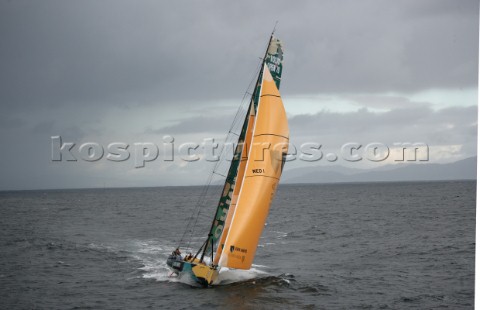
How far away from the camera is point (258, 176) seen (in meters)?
24.3

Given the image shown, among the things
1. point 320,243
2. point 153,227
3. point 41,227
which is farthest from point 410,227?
point 41,227

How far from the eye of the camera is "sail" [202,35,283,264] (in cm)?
2525

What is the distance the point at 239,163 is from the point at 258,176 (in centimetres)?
199

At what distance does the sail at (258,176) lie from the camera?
24281mm

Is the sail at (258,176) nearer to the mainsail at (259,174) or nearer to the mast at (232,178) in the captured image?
the mainsail at (259,174)

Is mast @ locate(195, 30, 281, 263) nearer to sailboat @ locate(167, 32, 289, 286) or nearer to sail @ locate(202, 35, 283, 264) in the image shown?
sail @ locate(202, 35, 283, 264)

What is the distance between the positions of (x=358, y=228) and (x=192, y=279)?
34.3 metres

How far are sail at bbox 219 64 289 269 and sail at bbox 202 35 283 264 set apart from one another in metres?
1.15

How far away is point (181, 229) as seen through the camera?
59.2m

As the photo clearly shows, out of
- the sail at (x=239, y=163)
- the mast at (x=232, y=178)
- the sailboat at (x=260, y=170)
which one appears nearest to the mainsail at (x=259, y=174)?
the sailboat at (x=260, y=170)

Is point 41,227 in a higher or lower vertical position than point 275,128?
lower

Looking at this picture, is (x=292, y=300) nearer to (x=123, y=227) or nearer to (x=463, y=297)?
(x=463, y=297)

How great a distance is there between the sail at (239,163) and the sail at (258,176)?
3.77 ft

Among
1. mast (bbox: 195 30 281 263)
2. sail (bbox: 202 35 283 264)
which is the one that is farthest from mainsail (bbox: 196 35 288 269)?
mast (bbox: 195 30 281 263)
